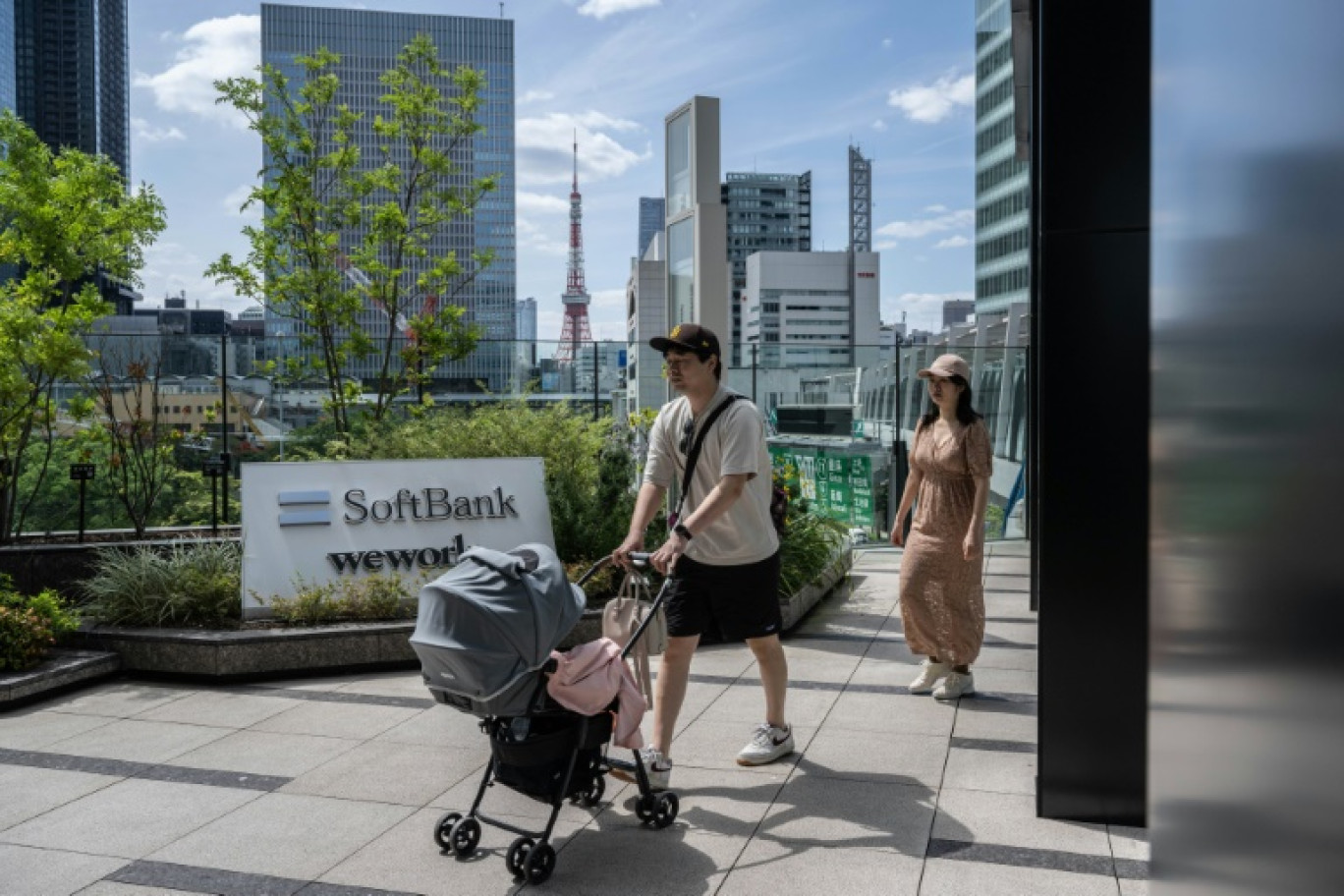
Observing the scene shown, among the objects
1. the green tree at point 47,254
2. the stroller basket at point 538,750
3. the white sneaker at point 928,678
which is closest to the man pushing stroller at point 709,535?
the stroller basket at point 538,750

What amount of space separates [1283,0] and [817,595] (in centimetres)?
928

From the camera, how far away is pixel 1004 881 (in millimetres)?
4059

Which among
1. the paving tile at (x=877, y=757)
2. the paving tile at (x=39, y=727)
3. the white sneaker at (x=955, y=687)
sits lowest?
the paving tile at (x=39, y=727)

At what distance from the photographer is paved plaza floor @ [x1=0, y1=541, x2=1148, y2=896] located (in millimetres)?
4148

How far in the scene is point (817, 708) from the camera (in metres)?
6.56

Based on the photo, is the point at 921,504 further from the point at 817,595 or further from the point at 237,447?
the point at 237,447

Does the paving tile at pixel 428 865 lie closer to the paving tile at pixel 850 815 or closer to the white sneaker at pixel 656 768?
the white sneaker at pixel 656 768

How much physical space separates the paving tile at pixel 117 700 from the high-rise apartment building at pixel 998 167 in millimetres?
9028

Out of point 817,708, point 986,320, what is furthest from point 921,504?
point 986,320

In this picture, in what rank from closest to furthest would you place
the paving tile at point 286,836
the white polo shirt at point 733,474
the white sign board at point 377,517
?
1. the paving tile at point 286,836
2. the white polo shirt at point 733,474
3. the white sign board at point 377,517

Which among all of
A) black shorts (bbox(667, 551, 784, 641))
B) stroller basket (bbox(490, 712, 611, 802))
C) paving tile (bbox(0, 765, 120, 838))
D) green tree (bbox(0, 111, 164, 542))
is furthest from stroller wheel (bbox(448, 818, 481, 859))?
green tree (bbox(0, 111, 164, 542))

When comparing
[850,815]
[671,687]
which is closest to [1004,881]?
[850,815]

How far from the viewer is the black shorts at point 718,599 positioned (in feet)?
16.5

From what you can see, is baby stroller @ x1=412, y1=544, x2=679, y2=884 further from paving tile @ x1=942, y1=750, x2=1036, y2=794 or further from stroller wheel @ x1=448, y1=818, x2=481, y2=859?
paving tile @ x1=942, y1=750, x2=1036, y2=794
